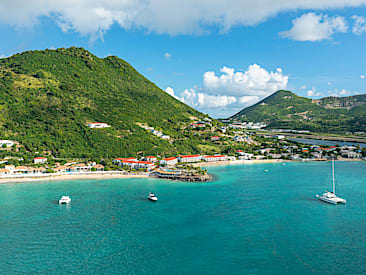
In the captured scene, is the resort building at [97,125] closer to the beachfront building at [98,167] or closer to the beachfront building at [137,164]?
the beachfront building at [137,164]

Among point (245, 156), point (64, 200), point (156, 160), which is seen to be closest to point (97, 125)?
point (156, 160)

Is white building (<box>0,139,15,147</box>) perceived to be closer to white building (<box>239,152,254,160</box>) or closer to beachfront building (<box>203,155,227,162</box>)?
beachfront building (<box>203,155,227,162</box>)

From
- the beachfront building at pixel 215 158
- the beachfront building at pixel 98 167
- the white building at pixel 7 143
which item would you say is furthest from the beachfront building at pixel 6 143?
the beachfront building at pixel 215 158

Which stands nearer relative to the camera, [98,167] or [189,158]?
[98,167]

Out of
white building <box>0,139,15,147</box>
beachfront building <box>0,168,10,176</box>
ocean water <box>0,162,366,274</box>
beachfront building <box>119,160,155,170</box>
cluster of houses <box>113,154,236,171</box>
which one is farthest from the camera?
white building <box>0,139,15,147</box>

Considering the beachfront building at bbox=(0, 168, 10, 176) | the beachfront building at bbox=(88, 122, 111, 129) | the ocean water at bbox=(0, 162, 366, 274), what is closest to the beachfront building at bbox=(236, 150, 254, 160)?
the ocean water at bbox=(0, 162, 366, 274)

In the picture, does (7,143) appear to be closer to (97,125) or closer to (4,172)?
(4,172)
